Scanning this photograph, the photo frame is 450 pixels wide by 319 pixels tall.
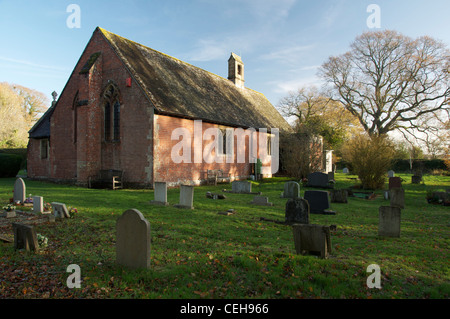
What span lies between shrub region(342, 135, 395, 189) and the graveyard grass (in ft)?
37.1

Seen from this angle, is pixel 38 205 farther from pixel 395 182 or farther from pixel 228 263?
pixel 395 182

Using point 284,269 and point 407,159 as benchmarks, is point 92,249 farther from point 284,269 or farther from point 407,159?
point 407,159

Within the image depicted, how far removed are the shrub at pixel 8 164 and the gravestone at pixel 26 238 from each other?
2477 centimetres

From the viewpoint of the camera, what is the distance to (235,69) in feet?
110

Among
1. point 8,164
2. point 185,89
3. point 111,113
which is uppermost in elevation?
point 185,89

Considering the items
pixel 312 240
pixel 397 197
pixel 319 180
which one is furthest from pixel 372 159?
pixel 312 240

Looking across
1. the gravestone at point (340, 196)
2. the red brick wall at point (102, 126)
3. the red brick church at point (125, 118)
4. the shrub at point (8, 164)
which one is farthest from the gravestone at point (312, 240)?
the shrub at point (8, 164)

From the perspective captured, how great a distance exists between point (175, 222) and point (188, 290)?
4710 mm

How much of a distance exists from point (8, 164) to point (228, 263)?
28524mm

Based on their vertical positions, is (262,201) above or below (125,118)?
below

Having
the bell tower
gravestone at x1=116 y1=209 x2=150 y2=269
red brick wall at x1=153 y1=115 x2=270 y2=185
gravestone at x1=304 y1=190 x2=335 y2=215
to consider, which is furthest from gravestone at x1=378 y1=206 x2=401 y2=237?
the bell tower

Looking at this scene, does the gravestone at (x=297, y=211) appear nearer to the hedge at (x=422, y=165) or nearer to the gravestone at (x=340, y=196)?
the gravestone at (x=340, y=196)
